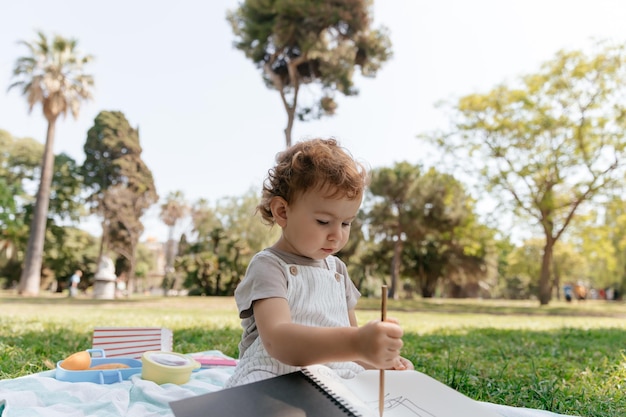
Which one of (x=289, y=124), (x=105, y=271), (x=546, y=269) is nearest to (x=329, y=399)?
(x=289, y=124)

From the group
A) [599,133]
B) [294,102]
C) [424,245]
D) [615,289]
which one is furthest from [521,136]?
[615,289]

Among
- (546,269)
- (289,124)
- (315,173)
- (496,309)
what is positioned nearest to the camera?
(315,173)

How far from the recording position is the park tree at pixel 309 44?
1541cm

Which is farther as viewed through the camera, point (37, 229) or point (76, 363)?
point (37, 229)

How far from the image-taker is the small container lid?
7.37 ft

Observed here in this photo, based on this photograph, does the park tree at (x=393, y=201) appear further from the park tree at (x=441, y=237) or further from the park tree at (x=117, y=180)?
the park tree at (x=117, y=180)

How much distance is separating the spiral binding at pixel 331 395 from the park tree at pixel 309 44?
45.5ft

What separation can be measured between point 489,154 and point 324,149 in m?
16.0

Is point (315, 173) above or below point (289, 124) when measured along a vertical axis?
below

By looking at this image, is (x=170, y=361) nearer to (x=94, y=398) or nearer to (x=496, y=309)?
(x=94, y=398)

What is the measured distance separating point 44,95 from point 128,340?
1932 cm

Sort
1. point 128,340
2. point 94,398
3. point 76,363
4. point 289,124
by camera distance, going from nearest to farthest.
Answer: point 94,398 < point 76,363 < point 128,340 < point 289,124

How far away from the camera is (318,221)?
4.99 ft

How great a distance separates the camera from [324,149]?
160cm
